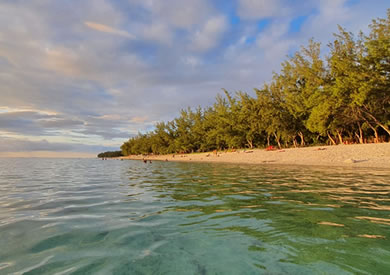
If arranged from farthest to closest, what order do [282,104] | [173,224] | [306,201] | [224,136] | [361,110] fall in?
1. [224,136]
2. [282,104]
3. [361,110]
4. [306,201]
5. [173,224]

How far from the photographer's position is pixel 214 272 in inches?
120

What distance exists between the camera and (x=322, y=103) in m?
36.5

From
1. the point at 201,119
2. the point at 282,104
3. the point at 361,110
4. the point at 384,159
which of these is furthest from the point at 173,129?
the point at 384,159

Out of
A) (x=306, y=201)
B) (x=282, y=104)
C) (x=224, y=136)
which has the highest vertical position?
(x=282, y=104)

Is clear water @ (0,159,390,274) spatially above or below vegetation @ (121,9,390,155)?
below

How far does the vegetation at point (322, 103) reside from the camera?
31.2m

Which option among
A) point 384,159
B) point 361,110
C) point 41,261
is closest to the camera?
point 41,261

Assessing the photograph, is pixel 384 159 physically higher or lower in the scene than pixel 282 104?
lower

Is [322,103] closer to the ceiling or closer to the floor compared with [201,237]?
closer to the ceiling

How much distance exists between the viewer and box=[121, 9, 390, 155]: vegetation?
102ft

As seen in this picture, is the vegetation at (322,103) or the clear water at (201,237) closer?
the clear water at (201,237)

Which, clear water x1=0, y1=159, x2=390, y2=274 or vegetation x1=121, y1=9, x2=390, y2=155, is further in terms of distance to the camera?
vegetation x1=121, y1=9, x2=390, y2=155

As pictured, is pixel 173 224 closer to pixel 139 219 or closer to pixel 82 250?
pixel 139 219

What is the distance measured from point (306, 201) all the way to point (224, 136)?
54476 millimetres
